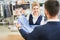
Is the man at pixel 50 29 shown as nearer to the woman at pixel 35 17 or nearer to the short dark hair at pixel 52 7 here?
the short dark hair at pixel 52 7

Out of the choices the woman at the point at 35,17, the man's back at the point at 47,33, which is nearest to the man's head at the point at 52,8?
the man's back at the point at 47,33

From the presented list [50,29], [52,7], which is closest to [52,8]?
[52,7]

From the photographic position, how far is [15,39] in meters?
4.14

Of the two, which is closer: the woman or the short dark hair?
the short dark hair

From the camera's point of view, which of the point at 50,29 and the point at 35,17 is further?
the point at 35,17

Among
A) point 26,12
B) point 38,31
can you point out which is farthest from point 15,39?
point 38,31

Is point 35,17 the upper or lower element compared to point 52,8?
lower

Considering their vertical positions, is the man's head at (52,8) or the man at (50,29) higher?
the man's head at (52,8)

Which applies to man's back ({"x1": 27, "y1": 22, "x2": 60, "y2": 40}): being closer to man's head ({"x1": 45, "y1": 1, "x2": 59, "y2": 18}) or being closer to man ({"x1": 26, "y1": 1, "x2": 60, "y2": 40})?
man ({"x1": 26, "y1": 1, "x2": 60, "y2": 40})

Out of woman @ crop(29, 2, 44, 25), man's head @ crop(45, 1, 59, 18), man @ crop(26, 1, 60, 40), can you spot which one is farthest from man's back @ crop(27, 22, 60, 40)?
woman @ crop(29, 2, 44, 25)

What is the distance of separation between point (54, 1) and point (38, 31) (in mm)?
325

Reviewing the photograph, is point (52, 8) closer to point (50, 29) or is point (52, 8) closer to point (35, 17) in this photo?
point (50, 29)

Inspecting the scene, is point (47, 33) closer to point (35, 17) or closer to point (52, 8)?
point (52, 8)

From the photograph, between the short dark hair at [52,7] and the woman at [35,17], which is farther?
the woman at [35,17]
